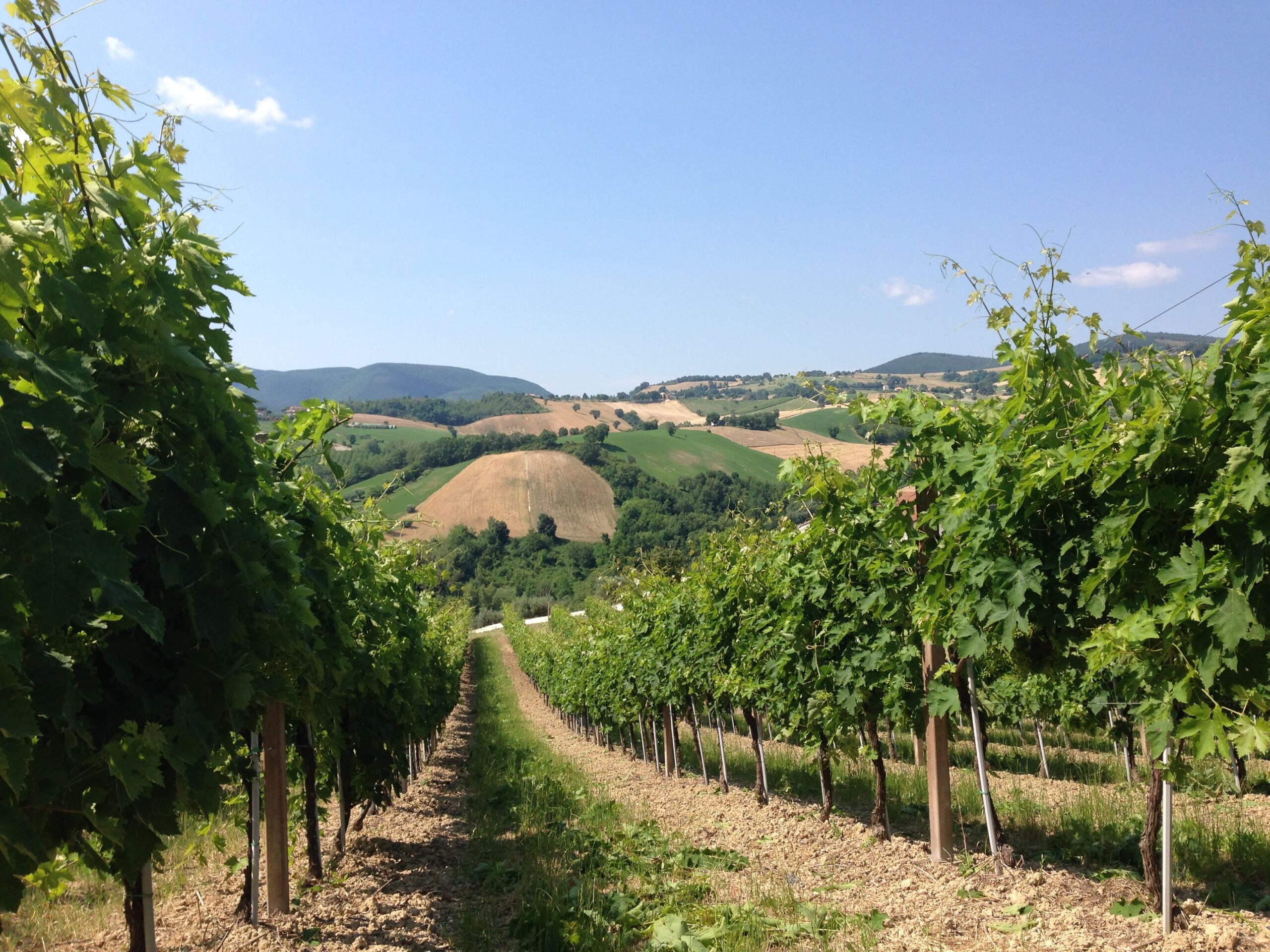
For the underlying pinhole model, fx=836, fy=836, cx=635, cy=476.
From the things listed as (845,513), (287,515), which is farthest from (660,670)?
(287,515)

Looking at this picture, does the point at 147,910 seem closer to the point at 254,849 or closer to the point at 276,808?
the point at 254,849

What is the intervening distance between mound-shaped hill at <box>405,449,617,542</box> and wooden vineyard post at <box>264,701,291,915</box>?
231 feet

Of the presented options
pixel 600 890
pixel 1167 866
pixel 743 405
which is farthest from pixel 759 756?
pixel 743 405

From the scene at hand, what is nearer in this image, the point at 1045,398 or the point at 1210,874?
the point at 1045,398

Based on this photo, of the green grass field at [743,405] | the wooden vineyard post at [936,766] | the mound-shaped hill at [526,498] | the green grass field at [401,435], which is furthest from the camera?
the green grass field at [743,405]

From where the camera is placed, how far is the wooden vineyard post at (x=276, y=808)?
509cm

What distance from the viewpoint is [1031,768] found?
12680 mm

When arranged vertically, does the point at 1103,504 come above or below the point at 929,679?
above

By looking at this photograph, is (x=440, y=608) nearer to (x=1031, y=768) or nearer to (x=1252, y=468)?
(x=1031, y=768)

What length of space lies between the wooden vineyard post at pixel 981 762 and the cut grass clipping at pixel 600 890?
1.06 m

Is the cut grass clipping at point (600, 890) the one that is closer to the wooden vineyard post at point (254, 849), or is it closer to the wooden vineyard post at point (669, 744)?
the wooden vineyard post at point (254, 849)

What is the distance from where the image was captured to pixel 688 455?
10006 cm

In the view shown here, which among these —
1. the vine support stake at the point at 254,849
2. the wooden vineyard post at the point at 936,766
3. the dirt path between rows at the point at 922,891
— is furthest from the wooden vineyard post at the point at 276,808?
the wooden vineyard post at the point at 936,766

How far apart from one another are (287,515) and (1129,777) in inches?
423
